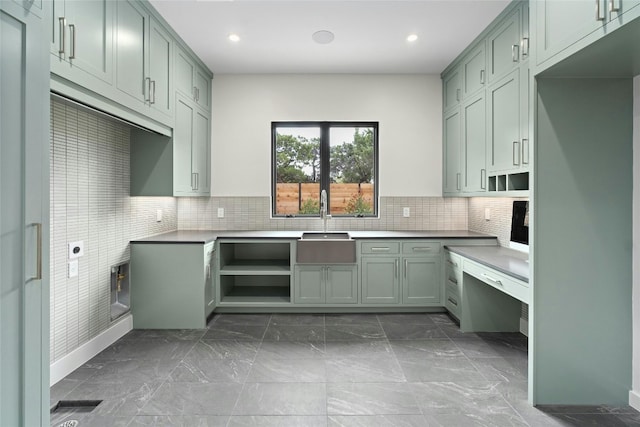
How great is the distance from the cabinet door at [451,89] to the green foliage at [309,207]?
1.91 meters

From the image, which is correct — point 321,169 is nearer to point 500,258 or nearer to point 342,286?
point 342,286

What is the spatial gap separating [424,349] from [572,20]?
7.74 feet

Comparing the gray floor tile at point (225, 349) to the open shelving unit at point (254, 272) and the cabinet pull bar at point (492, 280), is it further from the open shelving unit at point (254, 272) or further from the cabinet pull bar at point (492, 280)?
the cabinet pull bar at point (492, 280)

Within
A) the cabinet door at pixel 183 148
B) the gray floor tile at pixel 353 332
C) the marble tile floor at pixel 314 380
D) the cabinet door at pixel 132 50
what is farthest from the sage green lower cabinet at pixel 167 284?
the cabinet door at pixel 132 50

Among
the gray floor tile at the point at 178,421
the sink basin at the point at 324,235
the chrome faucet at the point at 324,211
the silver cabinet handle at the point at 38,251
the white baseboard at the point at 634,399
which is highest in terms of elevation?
the chrome faucet at the point at 324,211

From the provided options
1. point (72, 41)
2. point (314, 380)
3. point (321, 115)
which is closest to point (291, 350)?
point (314, 380)

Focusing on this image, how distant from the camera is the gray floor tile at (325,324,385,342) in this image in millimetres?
3139

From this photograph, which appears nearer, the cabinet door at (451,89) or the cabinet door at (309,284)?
the cabinet door at (309,284)

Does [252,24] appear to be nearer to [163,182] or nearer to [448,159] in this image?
[163,182]

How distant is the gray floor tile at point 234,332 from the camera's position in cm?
314

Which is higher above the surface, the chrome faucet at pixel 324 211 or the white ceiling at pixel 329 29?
the white ceiling at pixel 329 29

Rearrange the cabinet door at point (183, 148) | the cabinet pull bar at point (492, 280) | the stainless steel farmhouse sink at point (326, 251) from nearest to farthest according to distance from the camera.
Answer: the cabinet pull bar at point (492, 280), the cabinet door at point (183, 148), the stainless steel farmhouse sink at point (326, 251)

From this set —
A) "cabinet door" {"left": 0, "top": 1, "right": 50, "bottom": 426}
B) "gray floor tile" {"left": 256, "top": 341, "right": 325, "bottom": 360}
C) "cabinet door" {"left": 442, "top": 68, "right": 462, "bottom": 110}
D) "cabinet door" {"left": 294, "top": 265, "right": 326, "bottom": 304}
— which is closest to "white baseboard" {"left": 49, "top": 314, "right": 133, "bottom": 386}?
"cabinet door" {"left": 0, "top": 1, "right": 50, "bottom": 426}

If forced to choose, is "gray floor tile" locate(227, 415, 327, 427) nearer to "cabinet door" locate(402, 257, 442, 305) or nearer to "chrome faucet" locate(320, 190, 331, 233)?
"cabinet door" locate(402, 257, 442, 305)
